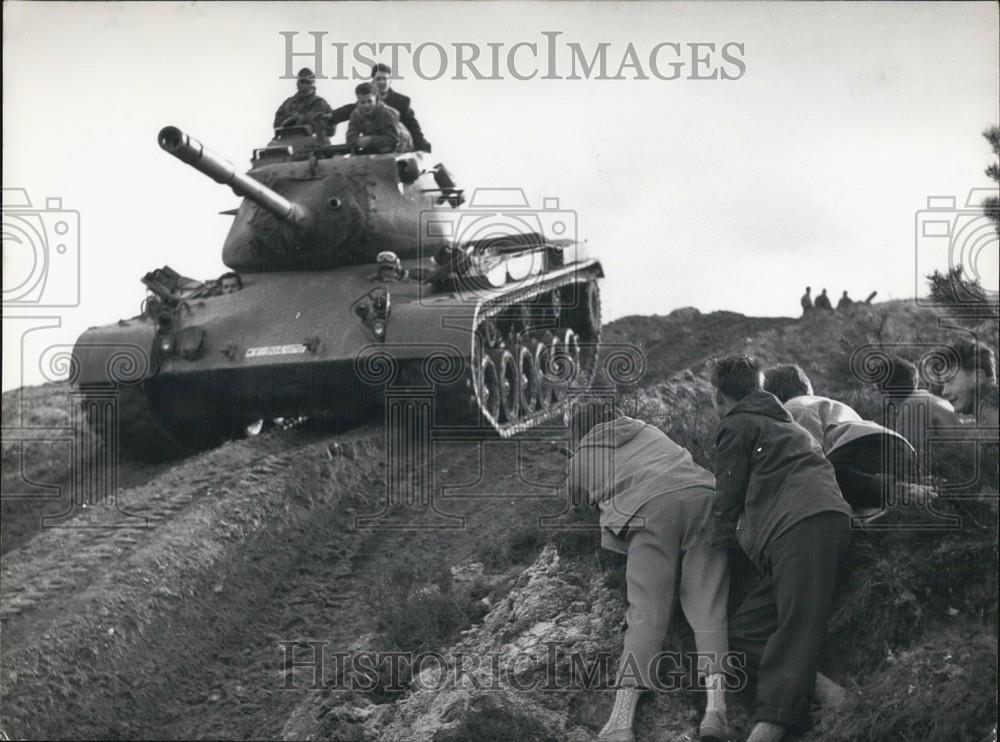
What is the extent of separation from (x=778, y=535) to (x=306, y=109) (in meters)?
10.3

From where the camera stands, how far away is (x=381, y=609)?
25.8ft

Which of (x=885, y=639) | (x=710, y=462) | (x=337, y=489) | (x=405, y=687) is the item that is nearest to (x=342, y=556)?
(x=337, y=489)

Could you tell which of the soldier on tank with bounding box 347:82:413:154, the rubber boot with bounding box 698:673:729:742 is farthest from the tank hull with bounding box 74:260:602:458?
the rubber boot with bounding box 698:673:729:742

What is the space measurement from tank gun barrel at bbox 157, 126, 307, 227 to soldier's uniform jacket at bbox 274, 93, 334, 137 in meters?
1.73

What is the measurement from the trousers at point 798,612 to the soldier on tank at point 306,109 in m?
10.0

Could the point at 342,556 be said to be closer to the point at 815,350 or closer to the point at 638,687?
the point at 638,687

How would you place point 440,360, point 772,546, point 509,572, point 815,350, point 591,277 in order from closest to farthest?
1. point 772,546
2. point 509,572
3. point 440,360
4. point 815,350
5. point 591,277

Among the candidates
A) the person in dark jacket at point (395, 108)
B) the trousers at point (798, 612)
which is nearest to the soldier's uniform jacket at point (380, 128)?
the person in dark jacket at point (395, 108)

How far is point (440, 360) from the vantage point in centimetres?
1127

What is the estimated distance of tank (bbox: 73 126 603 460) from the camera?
1141 centimetres

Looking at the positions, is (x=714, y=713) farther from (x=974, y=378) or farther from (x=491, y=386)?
(x=491, y=386)

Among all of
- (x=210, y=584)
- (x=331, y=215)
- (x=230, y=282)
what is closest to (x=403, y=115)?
(x=331, y=215)

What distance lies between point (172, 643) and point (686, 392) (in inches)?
213

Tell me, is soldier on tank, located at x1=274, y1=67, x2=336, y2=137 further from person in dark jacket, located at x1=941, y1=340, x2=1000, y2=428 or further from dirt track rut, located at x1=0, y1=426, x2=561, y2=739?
person in dark jacket, located at x1=941, y1=340, x2=1000, y2=428
